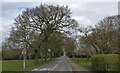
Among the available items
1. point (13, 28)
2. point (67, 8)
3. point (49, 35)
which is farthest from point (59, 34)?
point (13, 28)

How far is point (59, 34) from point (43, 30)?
3.72m

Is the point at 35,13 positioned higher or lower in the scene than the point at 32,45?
higher

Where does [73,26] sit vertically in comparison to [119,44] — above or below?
above

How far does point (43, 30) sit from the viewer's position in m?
58.5

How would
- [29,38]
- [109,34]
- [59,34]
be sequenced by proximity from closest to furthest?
[109,34]
[29,38]
[59,34]

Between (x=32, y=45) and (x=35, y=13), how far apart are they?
23.7 ft

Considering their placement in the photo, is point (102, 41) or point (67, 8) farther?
point (67, 8)

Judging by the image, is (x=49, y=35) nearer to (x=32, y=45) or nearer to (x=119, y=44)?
(x=32, y=45)

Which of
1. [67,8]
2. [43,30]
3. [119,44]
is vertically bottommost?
[119,44]

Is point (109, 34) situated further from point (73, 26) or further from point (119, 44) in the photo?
point (73, 26)

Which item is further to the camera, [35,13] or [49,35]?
[49,35]

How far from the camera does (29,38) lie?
2188 inches

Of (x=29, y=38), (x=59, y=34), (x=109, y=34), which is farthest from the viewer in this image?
(x=59, y=34)

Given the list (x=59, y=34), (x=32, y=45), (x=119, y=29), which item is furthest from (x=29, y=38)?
(x=119, y=29)
